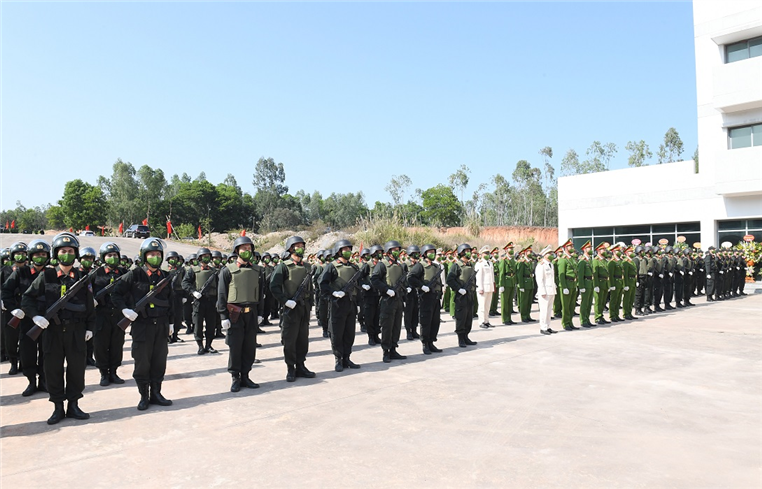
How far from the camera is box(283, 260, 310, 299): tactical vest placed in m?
7.69

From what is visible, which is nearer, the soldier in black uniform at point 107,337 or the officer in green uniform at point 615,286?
the soldier in black uniform at point 107,337

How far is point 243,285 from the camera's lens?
23.6 ft

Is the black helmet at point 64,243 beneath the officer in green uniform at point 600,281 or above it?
above

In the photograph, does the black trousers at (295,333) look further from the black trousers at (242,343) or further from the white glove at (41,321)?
the white glove at (41,321)

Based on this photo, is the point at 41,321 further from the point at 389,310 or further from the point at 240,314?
the point at 389,310

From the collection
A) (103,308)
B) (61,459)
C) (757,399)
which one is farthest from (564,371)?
(103,308)

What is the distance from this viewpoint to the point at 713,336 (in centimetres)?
1094

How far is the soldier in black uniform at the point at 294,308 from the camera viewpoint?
296 inches

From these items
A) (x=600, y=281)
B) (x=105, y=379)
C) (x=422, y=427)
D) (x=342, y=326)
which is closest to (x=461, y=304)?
(x=342, y=326)

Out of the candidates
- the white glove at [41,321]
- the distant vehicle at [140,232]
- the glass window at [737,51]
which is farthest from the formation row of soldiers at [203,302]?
the distant vehicle at [140,232]

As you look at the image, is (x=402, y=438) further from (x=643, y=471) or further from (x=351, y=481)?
(x=643, y=471)

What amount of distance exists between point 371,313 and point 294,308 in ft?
10.6

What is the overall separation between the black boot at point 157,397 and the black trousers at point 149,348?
7 centimetres

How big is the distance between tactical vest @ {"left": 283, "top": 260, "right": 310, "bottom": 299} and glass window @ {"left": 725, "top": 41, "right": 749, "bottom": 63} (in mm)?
28900
